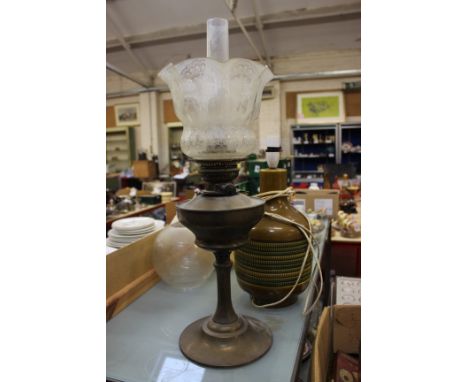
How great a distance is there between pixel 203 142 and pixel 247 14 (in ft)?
18.3

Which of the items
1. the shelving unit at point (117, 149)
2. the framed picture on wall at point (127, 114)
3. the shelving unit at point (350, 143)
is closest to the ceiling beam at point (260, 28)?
the shelving unit at point (350, 143)

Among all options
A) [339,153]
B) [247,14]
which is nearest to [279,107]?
[339,153]

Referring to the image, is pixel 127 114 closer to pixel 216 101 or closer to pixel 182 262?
pixel 182 262

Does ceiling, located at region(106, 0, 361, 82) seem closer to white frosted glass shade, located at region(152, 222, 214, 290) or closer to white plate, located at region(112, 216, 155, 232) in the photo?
white plate, located at region(112, 216, 155, 232)

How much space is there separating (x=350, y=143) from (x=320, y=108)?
1.02 m

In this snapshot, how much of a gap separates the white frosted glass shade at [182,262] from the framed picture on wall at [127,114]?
7.86 meters

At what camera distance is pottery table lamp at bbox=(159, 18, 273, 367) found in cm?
72

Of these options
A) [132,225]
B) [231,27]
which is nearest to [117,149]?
[231,27]

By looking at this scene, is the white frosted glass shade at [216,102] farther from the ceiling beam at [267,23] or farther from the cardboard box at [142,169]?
the cardboard box at [142,169]

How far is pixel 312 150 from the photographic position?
23.1ft

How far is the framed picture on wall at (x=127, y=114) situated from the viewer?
848 cm

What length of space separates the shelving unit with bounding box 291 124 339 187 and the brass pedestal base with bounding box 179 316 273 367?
591 centimetres
